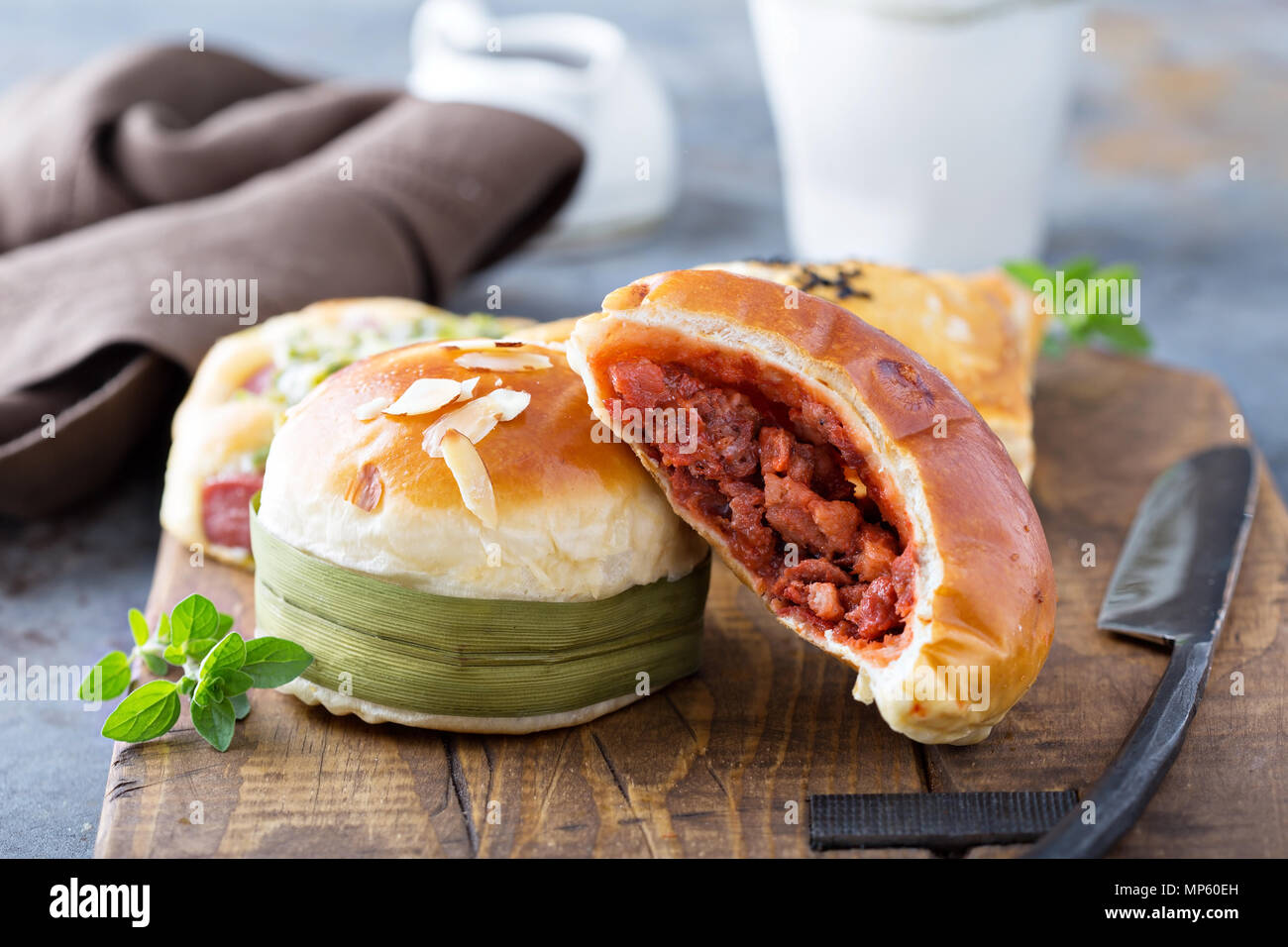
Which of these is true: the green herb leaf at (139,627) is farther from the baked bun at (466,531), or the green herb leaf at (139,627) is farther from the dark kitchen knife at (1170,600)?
the dark kitchen knife at (1170,600)

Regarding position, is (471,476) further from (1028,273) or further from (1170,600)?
(1028,273)

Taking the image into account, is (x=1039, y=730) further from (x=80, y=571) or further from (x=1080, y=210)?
(x=1080, y=210)

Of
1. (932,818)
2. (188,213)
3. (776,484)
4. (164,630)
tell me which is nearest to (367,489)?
(164,630)

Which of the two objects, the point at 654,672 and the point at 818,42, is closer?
the point at 654,672

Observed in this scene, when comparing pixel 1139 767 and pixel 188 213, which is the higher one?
pixel 188 213

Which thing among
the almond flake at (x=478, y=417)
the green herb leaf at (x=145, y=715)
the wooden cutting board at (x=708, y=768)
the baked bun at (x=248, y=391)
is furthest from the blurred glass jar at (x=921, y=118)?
the green herb leaf at (x=145, y=715)
